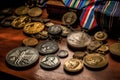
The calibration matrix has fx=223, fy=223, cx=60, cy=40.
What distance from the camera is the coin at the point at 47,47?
2.82m

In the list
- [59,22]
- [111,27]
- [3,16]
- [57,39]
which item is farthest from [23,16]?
[111,27]

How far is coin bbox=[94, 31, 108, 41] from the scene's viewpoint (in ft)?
9.39

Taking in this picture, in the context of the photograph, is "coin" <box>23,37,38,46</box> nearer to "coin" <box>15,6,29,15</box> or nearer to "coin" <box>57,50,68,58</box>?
"coin" <box>57,50,68,58</box>

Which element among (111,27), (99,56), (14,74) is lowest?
(14,74)

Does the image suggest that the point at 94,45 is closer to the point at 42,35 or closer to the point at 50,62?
the point at 50,62

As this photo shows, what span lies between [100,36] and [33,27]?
100 cm

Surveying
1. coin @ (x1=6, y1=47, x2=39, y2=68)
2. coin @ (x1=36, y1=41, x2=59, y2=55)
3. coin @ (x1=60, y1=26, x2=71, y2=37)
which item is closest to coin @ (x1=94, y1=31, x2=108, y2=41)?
coin @ (x1=60, y1=26, x2=71, y2=37)

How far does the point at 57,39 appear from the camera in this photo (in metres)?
3.05

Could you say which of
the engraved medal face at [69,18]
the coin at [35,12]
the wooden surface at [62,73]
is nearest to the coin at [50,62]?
the wooden surface at [62,73]

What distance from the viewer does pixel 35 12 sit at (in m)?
3.64

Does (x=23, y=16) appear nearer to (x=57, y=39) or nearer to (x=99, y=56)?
(x=57, y=39)

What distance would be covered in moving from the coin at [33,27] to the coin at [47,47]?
0.30 metres

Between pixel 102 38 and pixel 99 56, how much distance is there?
1.08 ft

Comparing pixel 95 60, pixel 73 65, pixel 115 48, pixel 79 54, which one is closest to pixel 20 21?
pixel 79 54
